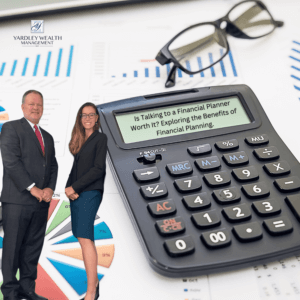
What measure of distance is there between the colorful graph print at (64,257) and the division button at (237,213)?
0.31 feet

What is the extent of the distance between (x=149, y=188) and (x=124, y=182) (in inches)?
0.9

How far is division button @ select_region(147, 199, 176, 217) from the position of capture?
0.26 m

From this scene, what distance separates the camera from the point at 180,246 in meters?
0.24

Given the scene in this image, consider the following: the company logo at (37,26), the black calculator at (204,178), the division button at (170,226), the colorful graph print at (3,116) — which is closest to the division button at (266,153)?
the black calculator at (204,178)

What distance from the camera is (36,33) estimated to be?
470 millimetres

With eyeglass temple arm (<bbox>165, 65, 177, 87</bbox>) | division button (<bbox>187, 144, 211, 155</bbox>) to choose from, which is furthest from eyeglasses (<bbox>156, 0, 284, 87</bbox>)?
division button (<bbox>187, 144, 211, 155</bbox>)

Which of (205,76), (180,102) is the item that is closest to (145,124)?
(180,102)

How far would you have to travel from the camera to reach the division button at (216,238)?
242 mm

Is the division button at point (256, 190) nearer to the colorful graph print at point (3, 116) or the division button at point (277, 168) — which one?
the division button at point (277, 168)

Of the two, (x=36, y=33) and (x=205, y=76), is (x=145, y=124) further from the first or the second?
(x=36, y=33)

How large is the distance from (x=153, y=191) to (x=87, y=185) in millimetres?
58

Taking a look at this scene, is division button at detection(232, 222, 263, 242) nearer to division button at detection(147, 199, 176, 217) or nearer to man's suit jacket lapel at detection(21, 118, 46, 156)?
division button at detection(147, 199, 176, 217)

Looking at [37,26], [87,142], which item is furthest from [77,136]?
[37,26]

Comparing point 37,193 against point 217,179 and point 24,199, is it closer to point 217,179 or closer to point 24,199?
point 24,199
